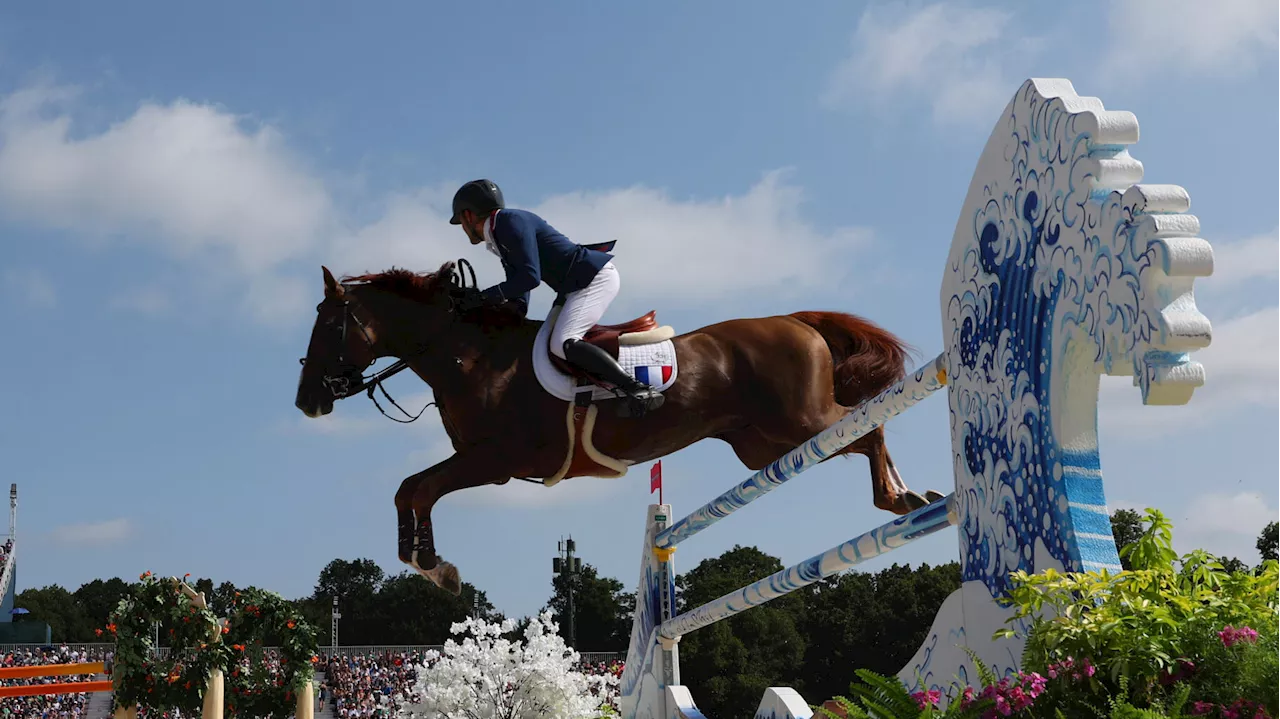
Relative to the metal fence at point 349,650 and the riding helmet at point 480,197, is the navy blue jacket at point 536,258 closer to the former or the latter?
the riding helmet at point 480,197

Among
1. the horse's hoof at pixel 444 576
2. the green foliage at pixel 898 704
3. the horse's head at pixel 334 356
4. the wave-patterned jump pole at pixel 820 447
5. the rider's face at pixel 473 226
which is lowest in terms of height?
the green foliage at pixel 898 704

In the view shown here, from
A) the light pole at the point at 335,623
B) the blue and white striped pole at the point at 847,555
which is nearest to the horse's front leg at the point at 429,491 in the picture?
the blue and white striped pole at the point at 847,555

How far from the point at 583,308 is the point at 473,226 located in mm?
633

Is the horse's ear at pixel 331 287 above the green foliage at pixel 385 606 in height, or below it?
below

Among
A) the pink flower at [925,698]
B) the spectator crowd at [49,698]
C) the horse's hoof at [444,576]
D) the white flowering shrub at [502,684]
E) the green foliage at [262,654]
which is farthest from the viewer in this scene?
the spectator crowd at [49,698]

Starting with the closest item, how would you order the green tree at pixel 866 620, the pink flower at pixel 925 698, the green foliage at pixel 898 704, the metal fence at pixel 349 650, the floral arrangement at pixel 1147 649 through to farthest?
the floral arrangement at pixel 1147 649 < the green foliage at pixel 898 704 < the pink flower at pixel 925 698 < the metal fence at pixel 349 650 < the green tree at pixel 866 620

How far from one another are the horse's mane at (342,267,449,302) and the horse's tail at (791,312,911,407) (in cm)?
173

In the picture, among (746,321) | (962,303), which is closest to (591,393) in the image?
(746,321)

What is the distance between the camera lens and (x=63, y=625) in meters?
57.2

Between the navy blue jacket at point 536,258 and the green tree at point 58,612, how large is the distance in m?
57.0

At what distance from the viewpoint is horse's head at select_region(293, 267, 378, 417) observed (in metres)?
5.11

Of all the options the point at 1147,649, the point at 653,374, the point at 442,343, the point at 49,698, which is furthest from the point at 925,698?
the point at 49,698

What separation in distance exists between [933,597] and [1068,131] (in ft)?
99.9

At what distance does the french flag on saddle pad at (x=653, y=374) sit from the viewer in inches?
196
